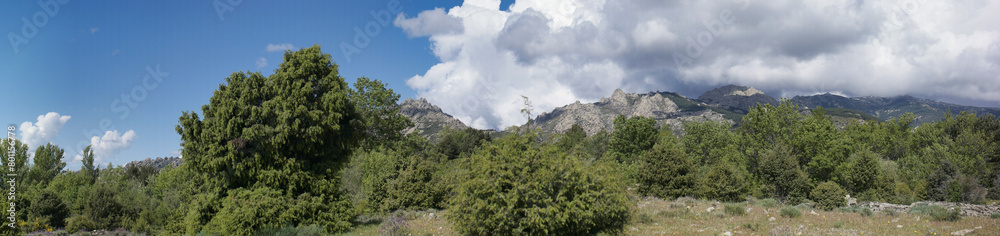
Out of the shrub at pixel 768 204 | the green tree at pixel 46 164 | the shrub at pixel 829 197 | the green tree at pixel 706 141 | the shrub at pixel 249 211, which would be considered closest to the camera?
the shrub at pixel 249 211

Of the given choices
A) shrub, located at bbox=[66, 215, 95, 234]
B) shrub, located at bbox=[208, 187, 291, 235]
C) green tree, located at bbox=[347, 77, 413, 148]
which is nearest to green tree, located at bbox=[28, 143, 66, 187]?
shrub, located at bbox=[66, 215, 95, 234]

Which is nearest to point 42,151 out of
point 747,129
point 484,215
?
point 484,215

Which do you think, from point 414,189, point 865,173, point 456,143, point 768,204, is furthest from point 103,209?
point 865,173

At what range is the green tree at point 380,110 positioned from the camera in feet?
97.4

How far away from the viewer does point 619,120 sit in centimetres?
6325

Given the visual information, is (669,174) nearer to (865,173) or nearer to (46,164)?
(865,173)

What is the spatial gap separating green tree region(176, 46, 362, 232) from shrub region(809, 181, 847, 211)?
2306 centimetres

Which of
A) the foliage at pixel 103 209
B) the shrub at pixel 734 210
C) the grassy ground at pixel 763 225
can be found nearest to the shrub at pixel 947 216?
the grassy ground at pixel 763 225

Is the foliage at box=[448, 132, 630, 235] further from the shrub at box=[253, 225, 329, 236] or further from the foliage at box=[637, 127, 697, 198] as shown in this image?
the foliage at box=[637, 127, 697, 198]

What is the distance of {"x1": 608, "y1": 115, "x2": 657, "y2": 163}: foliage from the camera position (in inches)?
2346

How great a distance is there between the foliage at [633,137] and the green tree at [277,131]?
47095 millimetres

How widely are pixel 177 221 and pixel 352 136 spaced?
8394 mm

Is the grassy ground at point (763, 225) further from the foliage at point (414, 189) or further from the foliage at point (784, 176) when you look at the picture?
the foliage at point (784, 176)

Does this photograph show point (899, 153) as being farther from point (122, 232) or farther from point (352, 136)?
point (122, 232)
